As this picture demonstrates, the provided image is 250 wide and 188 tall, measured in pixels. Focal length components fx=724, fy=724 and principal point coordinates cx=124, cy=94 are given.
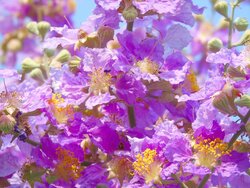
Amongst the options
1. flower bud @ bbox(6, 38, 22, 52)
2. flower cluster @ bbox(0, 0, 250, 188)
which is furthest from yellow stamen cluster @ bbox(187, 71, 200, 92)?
flower bud @ bbox(6, 38, 22, 52)

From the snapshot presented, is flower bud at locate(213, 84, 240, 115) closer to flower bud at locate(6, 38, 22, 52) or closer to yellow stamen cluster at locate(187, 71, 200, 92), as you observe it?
yellow stamen cluster at locate(187, 71, 200, 92)

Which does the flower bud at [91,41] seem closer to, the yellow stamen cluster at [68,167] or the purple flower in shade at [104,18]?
the purple flower in shade at [104,18]

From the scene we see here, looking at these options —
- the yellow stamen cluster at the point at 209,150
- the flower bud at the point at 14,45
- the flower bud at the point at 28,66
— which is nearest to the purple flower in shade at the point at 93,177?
the yellow stamen cluster at the point at 209,150

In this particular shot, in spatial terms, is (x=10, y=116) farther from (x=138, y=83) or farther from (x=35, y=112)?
(x=138, y=83)

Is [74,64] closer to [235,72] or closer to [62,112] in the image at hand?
[62,112]

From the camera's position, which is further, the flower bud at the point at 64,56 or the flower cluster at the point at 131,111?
the flower bud at the point at 64,56

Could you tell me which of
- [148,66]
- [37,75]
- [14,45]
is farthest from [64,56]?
[14,45]
